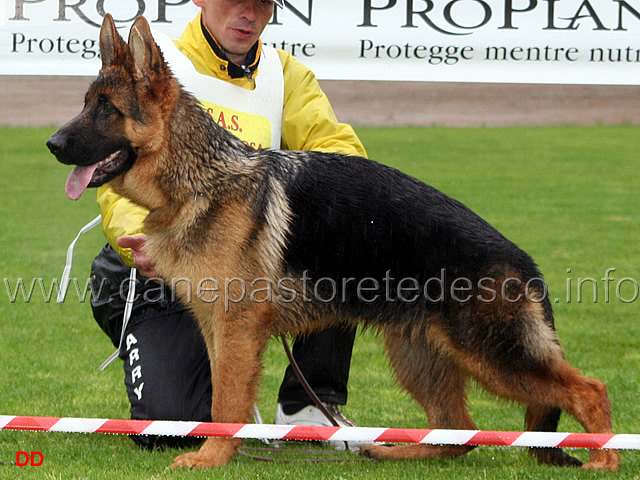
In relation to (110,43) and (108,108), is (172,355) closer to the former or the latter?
(108,108)

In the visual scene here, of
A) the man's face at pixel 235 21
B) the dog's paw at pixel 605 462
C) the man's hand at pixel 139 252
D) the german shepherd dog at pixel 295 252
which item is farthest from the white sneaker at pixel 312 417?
the man's face at pixel 235 21

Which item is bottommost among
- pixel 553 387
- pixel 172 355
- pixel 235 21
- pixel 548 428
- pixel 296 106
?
pixel 548 428

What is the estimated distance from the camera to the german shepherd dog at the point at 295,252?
3.36m

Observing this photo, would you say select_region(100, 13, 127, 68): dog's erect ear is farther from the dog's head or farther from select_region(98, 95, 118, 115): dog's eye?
select_region(98, 95, 118, 115): dog's eye

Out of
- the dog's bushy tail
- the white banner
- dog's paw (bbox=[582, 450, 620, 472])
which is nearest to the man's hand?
the dog's bushy tail

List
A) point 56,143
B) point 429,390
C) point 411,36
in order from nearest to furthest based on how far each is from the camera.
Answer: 1. point 56,143
2. point 429,390
3. point 411,36

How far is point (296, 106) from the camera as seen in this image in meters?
4.46

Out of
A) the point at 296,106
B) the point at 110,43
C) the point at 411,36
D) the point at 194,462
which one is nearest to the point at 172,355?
the point at 194,462

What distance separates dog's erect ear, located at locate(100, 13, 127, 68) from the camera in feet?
10.9

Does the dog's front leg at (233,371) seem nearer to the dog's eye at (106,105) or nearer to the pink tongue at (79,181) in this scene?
the pink tongue at (79,181)

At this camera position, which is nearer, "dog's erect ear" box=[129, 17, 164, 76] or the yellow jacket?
"dog's erect ear" box=[129, 17, 164, 76]

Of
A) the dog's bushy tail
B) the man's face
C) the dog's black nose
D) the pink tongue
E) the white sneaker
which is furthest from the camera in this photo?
the white sneaker

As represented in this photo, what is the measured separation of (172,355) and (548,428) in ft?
6.11

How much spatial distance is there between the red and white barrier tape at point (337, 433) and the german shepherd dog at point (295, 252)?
0.13 m
